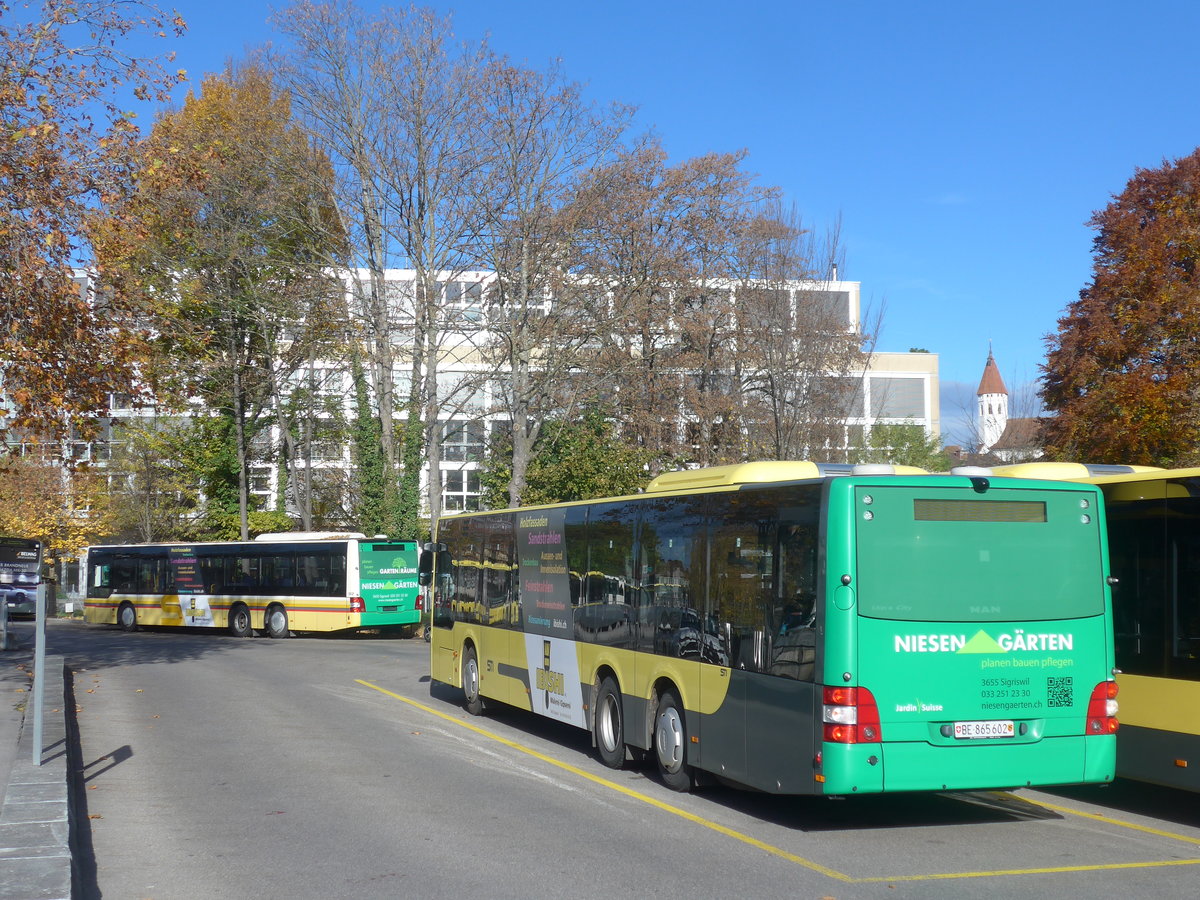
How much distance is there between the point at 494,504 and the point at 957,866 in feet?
102

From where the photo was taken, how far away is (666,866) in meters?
8.01

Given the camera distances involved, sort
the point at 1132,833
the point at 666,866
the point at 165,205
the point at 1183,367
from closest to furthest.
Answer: the point at 666,866 → the point at 1132,833 → the point at 1183,367 → the point at 165,205

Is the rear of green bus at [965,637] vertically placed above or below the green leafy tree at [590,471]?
below

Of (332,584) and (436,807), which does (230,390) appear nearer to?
(332,584)

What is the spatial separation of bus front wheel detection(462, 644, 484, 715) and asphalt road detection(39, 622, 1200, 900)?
1639 mm

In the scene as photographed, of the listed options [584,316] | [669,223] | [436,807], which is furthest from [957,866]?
[669,223]

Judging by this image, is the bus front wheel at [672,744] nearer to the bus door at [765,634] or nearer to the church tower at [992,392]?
the bus door at [765,634]

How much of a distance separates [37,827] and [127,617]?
37716 mm

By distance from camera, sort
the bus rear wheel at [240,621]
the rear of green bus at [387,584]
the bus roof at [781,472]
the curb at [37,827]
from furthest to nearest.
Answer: the bus rear wheel at [240,621] → the rear of green bus at [387,584] → the bus roof at [781,472] → the curb at [37,827]

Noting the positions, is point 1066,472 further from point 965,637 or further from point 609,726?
point 609,726

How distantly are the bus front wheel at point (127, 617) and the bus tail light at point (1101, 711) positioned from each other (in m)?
38.7

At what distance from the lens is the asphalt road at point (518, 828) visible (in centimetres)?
757

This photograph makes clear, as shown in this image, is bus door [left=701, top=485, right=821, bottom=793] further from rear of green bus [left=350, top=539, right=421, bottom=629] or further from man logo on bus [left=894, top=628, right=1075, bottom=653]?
rear of green bus [left=350, top=539, right=421, bottom=629]

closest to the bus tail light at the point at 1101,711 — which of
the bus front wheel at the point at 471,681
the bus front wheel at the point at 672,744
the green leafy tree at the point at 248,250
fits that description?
the bus front wheel at the point at 672,744
